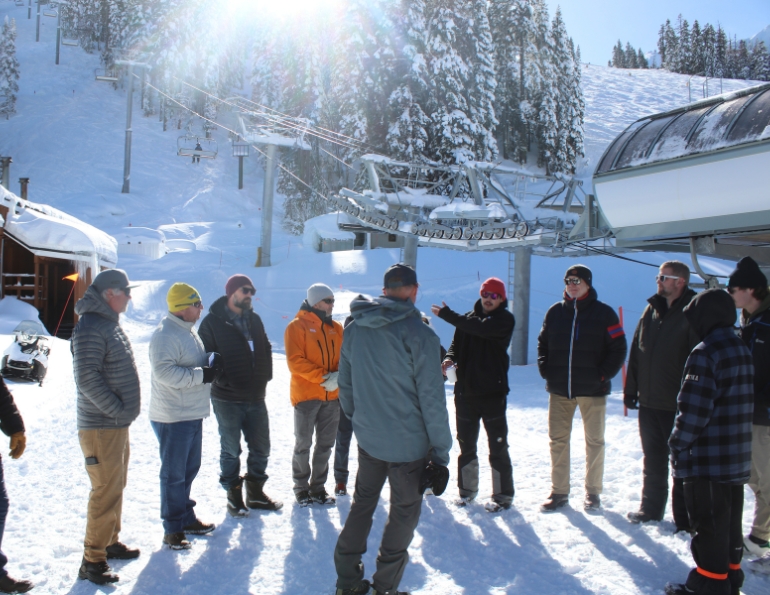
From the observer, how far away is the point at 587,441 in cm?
509

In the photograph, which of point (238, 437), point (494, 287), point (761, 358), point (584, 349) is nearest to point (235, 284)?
point (238, 437)

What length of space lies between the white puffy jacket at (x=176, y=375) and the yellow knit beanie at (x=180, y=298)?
0.09 m

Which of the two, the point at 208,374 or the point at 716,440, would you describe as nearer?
the point at 716,440

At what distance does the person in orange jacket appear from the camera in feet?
17.1

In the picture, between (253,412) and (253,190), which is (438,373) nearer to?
(253,412)

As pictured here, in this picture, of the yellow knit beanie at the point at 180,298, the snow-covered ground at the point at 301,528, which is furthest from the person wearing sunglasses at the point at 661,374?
the yellow knit beanie at the point at 180,298

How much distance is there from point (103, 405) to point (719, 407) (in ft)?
12.3

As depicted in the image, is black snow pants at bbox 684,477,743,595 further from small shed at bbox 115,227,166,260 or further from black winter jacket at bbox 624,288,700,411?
small shed at bbox 115,227,166,260

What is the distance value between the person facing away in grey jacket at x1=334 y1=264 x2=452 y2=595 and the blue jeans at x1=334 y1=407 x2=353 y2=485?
6.38 ft

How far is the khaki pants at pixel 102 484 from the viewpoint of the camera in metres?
3.89

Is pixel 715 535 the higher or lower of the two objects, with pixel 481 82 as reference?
lower

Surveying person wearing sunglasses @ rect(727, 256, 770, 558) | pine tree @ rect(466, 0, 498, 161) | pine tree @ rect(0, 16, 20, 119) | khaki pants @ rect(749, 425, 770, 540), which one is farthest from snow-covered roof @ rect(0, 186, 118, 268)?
pine tree @ rect(0, 16, 20, 119)

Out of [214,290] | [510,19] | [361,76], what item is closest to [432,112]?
[361,76]

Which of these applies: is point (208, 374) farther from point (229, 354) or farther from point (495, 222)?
point (495, 222)
